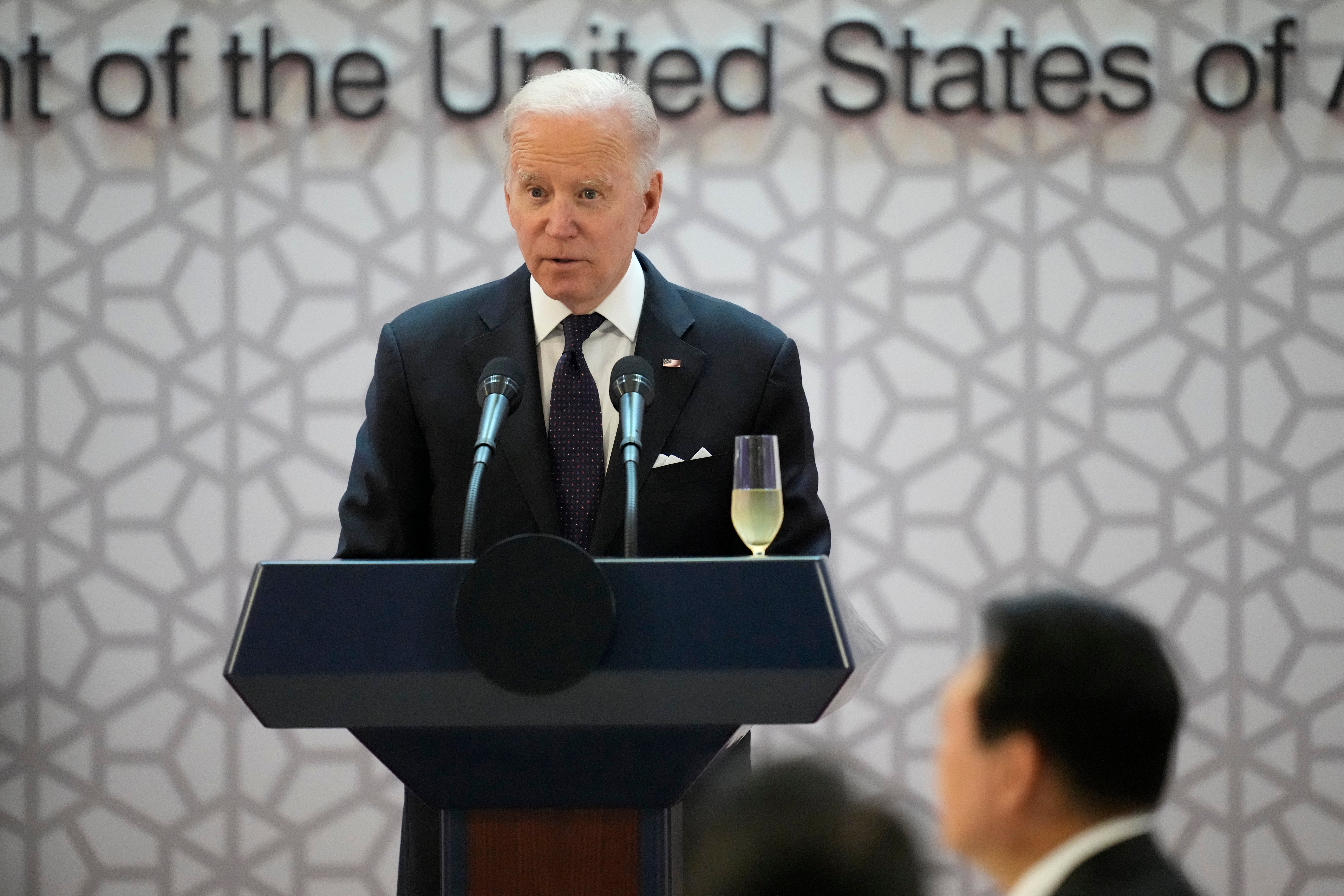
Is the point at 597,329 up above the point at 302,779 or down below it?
above

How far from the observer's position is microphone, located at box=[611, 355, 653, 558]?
134 centimetres

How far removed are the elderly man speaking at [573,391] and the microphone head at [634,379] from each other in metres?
0.23

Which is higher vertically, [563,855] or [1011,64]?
[1011,64]

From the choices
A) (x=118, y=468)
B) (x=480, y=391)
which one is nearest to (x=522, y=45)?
(x=118, y=468)

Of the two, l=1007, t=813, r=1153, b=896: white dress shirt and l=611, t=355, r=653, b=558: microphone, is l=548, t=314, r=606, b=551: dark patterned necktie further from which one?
l=1007, t=813, r=1153, b=896: white dress shirt

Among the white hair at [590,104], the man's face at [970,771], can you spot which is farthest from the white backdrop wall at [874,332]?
the man's face at [970,771]

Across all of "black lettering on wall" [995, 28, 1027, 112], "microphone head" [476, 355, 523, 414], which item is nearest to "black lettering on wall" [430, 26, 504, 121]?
"black lettering on wall" [995, 28, 1027, 112]

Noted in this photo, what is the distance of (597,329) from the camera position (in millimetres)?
1924

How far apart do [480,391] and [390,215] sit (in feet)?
7.67

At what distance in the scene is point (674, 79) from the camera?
3646mm

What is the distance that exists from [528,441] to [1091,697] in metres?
0.97

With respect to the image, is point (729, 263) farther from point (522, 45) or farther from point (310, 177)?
point (310, 177)

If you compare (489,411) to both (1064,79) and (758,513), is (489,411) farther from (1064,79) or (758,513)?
(1064,79)

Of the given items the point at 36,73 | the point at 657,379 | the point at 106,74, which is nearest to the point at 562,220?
the point at 657,379
